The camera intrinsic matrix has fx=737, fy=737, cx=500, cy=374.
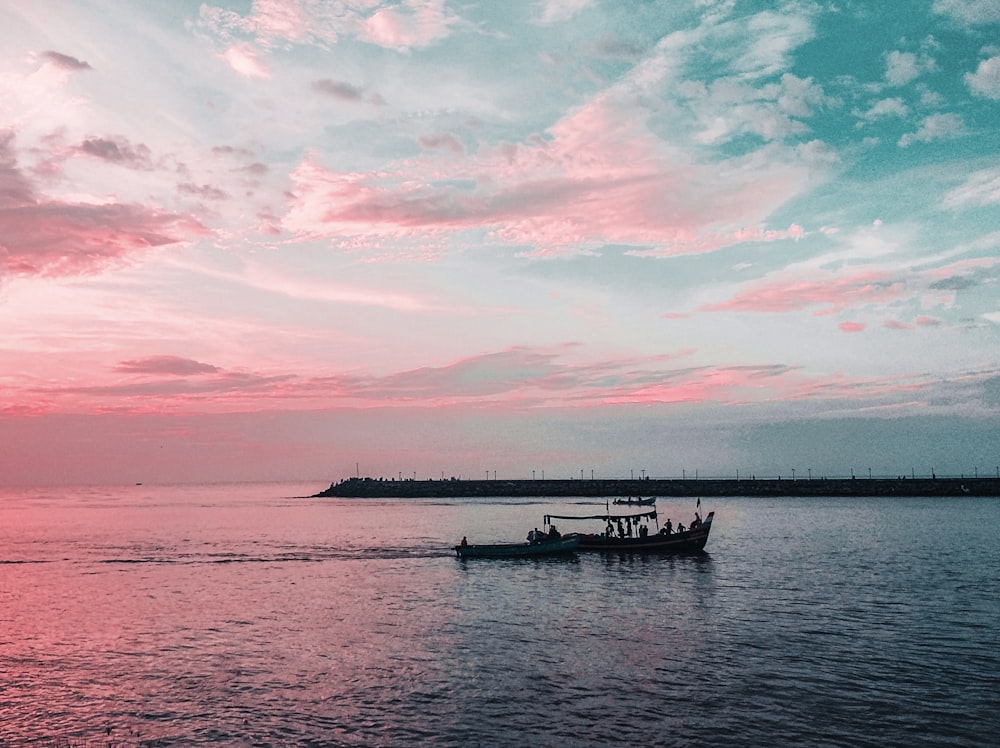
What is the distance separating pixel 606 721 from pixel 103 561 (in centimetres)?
6548

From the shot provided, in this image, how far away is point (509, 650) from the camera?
33.4m

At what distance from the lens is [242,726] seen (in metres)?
24.3

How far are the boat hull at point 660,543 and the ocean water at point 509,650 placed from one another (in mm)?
1800

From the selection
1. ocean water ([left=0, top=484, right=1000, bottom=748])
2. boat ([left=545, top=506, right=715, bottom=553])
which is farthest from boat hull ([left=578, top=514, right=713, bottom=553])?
ocean water ([left=0, top=484, right=1000, bottom=748])

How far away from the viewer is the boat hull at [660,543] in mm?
69938

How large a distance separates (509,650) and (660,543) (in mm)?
40253

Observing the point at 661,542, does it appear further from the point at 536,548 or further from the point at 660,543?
the point at 536,548

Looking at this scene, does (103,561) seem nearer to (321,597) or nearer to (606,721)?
(321,597)

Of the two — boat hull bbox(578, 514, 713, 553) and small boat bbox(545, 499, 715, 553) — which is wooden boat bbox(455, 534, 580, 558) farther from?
boat hull bbox(578, 514, 713, 553)

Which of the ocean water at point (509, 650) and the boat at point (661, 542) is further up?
the boat at point (661, 542)

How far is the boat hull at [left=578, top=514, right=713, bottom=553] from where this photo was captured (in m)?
69.9

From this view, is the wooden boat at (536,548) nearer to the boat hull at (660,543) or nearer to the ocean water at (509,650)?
the boat hull at (660,543)

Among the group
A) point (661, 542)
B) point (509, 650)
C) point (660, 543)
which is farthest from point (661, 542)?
point (509, 650)

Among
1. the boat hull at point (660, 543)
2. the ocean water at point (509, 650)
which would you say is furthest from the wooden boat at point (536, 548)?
the ocean water at point (509, 650)
